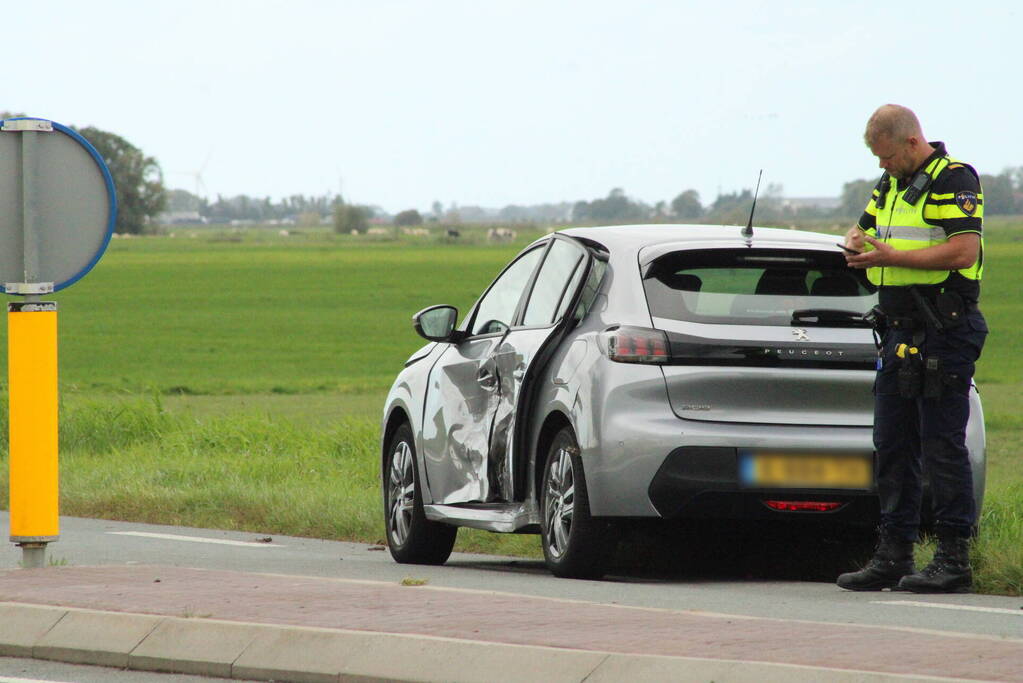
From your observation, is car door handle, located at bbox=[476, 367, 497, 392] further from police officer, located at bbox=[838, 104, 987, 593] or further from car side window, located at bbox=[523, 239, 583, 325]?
police officer, located at bbox=[838, 104, 987, 593]

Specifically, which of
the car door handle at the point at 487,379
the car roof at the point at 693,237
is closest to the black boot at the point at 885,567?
the car roof at the point at 693,237

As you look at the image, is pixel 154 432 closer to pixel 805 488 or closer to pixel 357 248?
pixel 805 488

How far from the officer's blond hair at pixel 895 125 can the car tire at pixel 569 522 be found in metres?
1.78

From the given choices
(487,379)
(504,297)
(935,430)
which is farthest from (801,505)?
(504,297)

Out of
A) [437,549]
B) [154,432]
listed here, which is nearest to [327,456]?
[154,432]

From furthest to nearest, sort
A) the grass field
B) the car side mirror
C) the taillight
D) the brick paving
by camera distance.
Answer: the grass field → the car side mirror → the taillight → the brick paving

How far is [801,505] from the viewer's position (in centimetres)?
795

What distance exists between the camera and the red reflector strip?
7.91 metres

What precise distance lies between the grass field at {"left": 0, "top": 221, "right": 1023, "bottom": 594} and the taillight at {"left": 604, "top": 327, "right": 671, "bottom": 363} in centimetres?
167

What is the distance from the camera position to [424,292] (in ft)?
236

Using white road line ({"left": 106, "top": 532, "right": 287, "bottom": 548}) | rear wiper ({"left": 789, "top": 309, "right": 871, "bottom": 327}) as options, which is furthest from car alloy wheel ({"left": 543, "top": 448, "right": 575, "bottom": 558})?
white road line ({"left": 106, "top": 532, "right": 287, "bottom": 548})

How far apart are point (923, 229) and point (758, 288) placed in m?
0.80

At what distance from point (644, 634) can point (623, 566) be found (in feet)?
11.1

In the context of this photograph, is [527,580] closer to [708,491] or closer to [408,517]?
[708,491]
